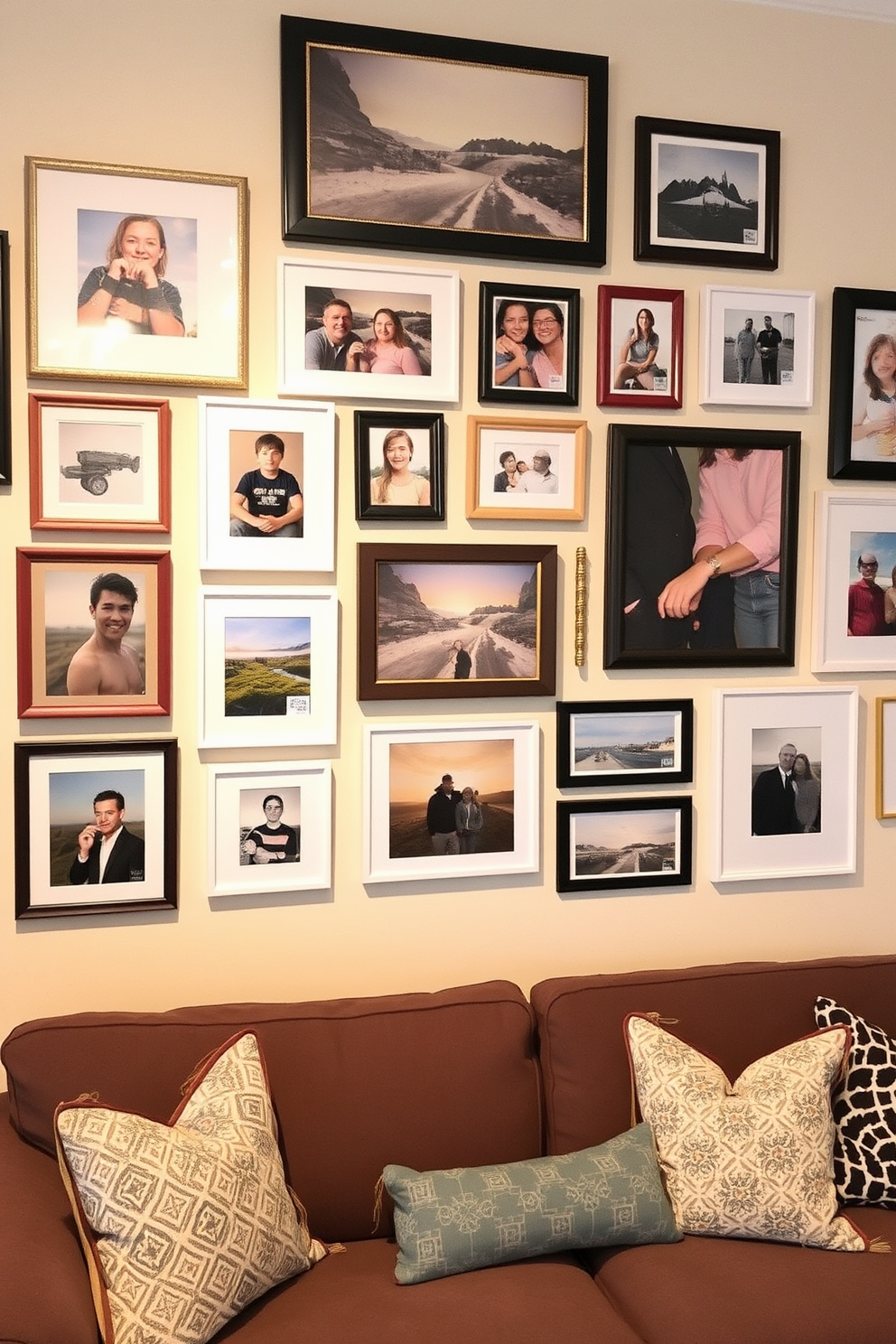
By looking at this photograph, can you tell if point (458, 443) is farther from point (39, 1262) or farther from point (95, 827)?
point (39, 1262)

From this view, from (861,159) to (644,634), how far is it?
4.00 feet

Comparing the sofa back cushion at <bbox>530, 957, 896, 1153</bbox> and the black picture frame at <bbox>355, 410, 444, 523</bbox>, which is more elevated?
the black picture frame at <bbox>355, 410, 444, 523</bbox>

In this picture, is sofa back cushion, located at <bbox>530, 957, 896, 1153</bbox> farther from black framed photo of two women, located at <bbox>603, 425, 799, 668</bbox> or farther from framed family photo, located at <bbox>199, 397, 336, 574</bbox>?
framed family photo, located at <bbox>199, 397, 336, 574</bbox>

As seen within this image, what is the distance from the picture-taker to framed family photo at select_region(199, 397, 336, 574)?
219 cm

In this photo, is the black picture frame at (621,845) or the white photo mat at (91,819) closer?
the white photo mat at (91,819)

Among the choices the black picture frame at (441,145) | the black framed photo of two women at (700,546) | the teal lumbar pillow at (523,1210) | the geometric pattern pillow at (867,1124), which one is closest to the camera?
the teal lumbar pillow at (523,1210)

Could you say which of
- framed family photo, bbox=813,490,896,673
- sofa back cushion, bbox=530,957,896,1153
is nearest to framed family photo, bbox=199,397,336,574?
sofa back cushion, bbox=530,957,896,1153

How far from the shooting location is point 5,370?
208cm

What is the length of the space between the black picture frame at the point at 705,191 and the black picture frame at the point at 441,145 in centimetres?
10

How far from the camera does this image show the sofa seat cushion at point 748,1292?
5.61 feet

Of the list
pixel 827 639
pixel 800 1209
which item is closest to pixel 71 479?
pixel 827 639

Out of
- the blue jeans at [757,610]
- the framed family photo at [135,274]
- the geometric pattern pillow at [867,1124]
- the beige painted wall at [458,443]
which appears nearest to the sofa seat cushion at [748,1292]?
the geometric pattern pillow at [867,1124]

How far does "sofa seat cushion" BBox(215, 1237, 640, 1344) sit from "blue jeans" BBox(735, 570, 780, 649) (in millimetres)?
1361

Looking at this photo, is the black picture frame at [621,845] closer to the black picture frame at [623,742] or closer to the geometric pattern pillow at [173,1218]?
the black picture frame at [623,742]
